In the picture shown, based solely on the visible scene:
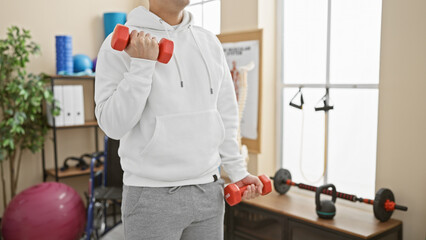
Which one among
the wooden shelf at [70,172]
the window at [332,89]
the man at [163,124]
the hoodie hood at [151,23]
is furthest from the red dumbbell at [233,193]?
the wooden shelf at [70,172]

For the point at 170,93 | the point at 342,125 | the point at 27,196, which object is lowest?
the point at 27,196

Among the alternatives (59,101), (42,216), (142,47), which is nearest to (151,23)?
(142,47)

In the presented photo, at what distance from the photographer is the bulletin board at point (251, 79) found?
3.18 m

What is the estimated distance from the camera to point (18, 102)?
342cm

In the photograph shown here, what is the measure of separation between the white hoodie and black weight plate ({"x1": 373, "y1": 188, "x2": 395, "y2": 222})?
4.62 feet

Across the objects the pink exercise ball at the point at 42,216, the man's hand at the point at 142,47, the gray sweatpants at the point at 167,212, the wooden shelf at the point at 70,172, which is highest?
the man's hand at the point at 142,47

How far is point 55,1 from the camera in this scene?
4016mm

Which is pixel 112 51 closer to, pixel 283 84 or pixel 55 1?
pixel 283 84

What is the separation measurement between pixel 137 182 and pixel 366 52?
2015 mm

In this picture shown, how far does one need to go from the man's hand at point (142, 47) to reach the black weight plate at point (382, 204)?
5.71ft

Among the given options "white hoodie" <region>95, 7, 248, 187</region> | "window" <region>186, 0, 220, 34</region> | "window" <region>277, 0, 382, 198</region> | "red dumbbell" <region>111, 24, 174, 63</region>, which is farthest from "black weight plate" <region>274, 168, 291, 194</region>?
"red dumbbell" <region>111, 24, 174, 63</region>

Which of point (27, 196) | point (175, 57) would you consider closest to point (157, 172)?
point (175, 57)

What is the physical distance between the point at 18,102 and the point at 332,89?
2.50m

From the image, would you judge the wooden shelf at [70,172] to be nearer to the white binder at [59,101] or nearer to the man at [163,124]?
the white binder at [59,101]
